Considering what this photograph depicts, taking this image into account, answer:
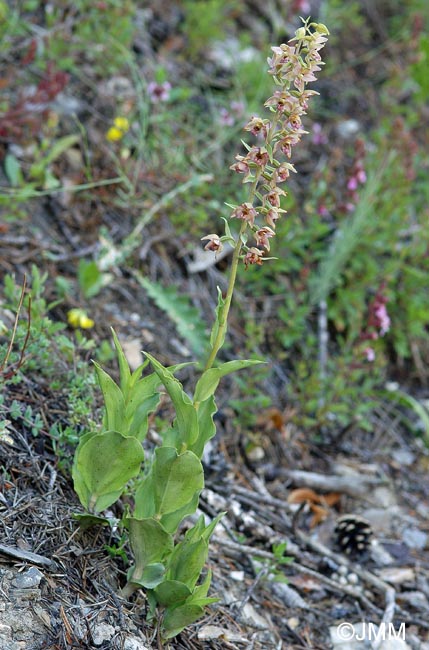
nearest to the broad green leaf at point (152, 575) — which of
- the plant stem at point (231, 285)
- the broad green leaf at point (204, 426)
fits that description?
the broad green leaf at point (204, 426)

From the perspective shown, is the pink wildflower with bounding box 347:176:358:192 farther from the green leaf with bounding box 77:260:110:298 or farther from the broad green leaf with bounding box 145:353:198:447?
the broad green leaf with bounding box 145:353:198:447

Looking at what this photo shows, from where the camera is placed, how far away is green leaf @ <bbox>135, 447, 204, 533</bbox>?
6.86 feet

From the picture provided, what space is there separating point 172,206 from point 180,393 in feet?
8.56

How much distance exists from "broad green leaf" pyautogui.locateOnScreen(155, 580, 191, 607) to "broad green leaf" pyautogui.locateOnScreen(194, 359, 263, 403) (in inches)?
22.3

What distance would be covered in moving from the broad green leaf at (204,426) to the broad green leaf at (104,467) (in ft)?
0.58

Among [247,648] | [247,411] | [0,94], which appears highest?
[0,94]

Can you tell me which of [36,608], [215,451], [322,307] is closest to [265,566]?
[215,451]

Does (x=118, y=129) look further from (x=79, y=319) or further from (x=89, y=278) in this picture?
(x=79, y=319)

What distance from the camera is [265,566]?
300cm

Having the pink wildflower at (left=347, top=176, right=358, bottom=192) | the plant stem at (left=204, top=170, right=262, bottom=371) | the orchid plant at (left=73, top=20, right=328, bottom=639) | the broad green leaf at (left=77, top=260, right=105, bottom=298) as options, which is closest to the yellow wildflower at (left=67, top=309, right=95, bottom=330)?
the broad green leaf at (left=77, top=260, right=105, bottom=298)

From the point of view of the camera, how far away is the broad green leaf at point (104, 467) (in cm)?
219

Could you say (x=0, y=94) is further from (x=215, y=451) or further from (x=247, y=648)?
(x=247, y=648)

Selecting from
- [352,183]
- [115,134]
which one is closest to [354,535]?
[352,183]

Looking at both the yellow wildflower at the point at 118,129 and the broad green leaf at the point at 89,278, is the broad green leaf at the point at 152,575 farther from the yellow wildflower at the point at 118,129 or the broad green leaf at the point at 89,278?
the yellow wildflower at the point at 118,129
